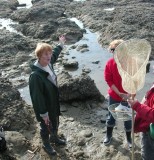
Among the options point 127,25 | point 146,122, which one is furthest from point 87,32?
point 146,122

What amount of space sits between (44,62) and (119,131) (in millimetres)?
2643

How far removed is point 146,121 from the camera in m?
4.09

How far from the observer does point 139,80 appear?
3.69 metres

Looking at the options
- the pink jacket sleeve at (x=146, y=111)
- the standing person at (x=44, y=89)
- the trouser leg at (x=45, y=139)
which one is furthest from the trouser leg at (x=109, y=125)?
the pink jacket sleeve at (x=146, y=111)


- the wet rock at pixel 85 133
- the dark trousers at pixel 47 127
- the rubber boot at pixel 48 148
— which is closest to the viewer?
the dark trousers at pixel 47 127

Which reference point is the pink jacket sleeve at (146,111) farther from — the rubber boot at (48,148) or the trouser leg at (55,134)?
the rubber boot at (48,148)

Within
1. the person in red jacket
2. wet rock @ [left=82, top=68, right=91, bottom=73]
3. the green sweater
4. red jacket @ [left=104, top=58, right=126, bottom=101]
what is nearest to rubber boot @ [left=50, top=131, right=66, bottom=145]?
the green sweater

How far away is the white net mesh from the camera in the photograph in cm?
370

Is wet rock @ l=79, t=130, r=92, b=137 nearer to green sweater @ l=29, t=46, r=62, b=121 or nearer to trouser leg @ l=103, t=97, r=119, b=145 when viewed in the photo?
trouser leg @ l=103, t=97, r=119, b=145

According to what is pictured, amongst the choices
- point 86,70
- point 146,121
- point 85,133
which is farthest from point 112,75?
point 86,70

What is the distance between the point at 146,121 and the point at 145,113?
403 mm

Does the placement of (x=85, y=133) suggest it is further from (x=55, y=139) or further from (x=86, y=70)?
(x=86, y=70)

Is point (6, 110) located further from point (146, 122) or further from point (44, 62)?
point (146, 122)

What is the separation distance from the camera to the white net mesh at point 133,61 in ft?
12.1
